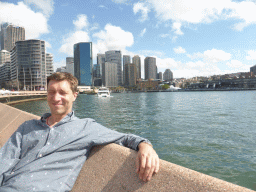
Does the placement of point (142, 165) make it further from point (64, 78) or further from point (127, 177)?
point (64, 78)

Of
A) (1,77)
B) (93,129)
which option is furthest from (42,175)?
(1,77)

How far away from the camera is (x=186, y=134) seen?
11.8 m

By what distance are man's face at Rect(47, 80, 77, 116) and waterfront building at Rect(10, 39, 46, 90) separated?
402 feet

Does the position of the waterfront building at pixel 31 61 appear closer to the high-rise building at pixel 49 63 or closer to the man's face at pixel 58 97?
the high-rise building at pixel 49 63

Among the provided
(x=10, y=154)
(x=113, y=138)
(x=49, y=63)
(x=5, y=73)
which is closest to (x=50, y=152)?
(x=10, y=154)

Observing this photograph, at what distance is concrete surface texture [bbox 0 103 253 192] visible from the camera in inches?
58.3

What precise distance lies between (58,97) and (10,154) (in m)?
0.81

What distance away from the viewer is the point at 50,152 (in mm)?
2025

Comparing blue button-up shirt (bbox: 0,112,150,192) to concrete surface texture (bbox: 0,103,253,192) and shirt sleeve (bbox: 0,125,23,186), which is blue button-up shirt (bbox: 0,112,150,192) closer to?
shirt sleeve (bbox: 0,125,23,186)

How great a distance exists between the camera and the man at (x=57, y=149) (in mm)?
1829

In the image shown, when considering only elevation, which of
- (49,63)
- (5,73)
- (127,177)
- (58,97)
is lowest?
(127,177)

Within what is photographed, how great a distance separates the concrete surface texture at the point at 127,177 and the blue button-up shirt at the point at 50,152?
110 millimetres

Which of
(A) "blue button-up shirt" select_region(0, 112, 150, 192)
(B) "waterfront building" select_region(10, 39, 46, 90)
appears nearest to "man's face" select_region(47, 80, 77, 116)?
(A) "blue button-up shirt" select_region(0, 112, 150, 192)

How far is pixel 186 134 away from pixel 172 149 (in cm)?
350
